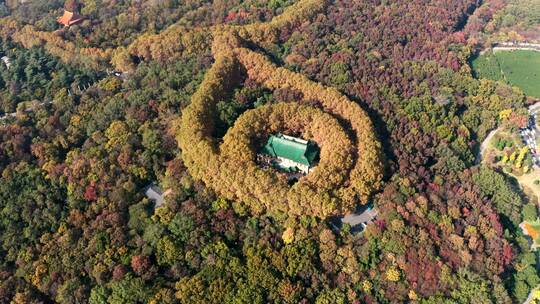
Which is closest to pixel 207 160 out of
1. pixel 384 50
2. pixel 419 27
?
pixel 384 50

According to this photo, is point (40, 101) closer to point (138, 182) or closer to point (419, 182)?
point (138, 182)

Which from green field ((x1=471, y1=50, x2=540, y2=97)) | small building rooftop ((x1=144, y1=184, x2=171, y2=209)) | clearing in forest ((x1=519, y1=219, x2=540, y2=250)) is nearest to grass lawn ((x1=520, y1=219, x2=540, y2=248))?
clearing in forest ((x1=519, y1=219, x2=540, y2=250))

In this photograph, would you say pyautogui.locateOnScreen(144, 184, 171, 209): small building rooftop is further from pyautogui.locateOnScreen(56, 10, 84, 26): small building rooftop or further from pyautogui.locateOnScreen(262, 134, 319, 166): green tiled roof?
pyautogui.locateOnScreen(56, 10, 84, 26): small building rooftop

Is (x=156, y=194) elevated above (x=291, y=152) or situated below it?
below

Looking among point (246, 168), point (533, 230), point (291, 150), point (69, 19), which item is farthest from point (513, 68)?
point (69, 19)

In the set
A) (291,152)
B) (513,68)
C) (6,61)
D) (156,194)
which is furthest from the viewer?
(513,68)

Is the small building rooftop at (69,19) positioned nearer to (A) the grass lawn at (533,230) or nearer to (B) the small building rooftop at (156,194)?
(B) the small building rooftop at (156,194)

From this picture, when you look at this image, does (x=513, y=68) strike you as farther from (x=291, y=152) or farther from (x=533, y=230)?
(x=291, y=152)
